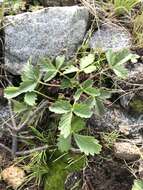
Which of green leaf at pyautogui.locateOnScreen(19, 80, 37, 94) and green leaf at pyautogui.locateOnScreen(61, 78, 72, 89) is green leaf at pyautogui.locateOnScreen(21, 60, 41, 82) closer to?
green leaf at pyautogui.locateOnScreen(19, 80, 37, 94)

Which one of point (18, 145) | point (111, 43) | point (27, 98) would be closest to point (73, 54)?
point (111, 43)

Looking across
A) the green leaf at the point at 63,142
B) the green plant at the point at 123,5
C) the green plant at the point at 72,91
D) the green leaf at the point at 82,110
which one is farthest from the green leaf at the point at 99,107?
the green plant at the point at 123,5

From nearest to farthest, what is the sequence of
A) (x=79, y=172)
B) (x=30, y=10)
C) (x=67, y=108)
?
(x=67, y=108) < (x=79, y=172) < (x=30, y=10)

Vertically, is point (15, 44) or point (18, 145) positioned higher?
point (15, 44)

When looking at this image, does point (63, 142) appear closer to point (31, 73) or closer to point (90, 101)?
point (90, 101)

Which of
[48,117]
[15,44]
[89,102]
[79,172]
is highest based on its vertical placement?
[15,44]

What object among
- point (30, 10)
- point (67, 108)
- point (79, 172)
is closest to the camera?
point (67, 108)

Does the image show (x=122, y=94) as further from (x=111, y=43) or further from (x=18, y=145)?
(x=18, y=145)
